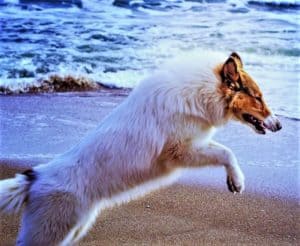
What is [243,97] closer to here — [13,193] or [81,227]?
[81,227]

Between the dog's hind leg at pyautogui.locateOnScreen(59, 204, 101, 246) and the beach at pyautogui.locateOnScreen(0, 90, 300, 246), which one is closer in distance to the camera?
the dog's hind leg at pyautogui.locateOnScreen(59, 204, 101, 246)

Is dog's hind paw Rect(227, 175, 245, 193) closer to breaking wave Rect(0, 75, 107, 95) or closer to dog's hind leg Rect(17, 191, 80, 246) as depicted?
dog's hind leg Rect(17, 191, 80, 246)

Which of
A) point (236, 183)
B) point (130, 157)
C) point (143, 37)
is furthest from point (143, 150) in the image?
point (143, 37)

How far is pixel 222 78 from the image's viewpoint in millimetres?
2340

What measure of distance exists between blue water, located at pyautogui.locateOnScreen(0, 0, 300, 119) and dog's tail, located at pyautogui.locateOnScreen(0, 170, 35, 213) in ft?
3.58

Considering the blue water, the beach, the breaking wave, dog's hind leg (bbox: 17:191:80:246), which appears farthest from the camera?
the breaking wave

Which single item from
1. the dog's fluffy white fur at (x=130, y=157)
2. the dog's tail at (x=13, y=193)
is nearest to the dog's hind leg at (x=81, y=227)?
the dog's fluffy white fur at (x=130, y=157)

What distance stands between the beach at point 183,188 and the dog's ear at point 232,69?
79cm

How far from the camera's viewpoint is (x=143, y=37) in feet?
10.5

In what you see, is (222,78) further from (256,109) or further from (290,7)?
(290,7)

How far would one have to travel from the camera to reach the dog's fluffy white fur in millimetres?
2234

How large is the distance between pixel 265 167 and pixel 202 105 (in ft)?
3.22

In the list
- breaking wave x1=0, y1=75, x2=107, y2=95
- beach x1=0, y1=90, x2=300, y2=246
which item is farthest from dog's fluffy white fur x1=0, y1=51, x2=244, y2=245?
breaking wave x1=0, y1=75, x2=107, y2=95

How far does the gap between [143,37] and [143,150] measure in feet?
3.43
